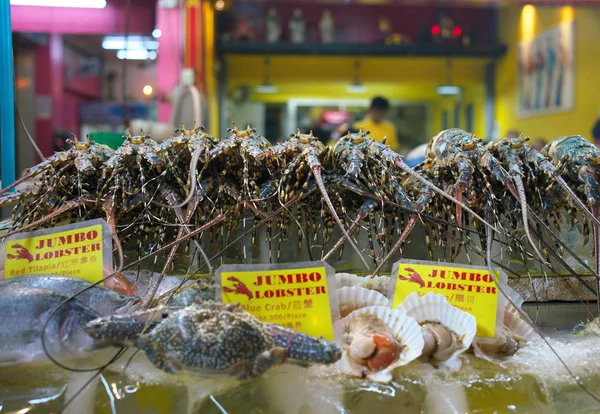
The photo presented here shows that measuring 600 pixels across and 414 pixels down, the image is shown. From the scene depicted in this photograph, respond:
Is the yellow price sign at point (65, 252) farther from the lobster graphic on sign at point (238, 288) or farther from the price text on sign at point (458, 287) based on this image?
the price text on sign at point (458, 287)

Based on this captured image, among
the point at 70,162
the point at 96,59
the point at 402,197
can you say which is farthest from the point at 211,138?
the point at 96,59

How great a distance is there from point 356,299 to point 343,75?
23.5ft

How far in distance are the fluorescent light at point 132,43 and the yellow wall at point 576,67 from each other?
5.03 m

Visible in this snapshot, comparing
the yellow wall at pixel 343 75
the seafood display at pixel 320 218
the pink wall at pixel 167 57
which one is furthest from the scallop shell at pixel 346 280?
the yellow wall at pixel 343 75

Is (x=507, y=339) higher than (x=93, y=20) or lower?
lower

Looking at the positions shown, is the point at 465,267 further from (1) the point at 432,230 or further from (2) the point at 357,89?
(2) the point at 357,89

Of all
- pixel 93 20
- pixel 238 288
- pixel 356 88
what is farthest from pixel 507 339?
pixel 93 20

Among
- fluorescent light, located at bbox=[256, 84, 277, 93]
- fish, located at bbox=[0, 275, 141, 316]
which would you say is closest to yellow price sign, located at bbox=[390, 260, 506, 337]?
fish, located at bbox=[0, 275, 141, 316]

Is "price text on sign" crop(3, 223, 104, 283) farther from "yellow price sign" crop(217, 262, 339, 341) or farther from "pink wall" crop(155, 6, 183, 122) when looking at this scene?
"pink wall" crop(155, 6, 183, 122)

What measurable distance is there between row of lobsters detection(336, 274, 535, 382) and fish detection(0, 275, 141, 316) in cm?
49

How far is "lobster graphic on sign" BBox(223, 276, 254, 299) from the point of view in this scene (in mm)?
1060

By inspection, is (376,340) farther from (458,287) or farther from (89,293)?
(89,293)

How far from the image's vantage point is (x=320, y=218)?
1.46 m

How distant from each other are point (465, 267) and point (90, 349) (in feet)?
2.71
